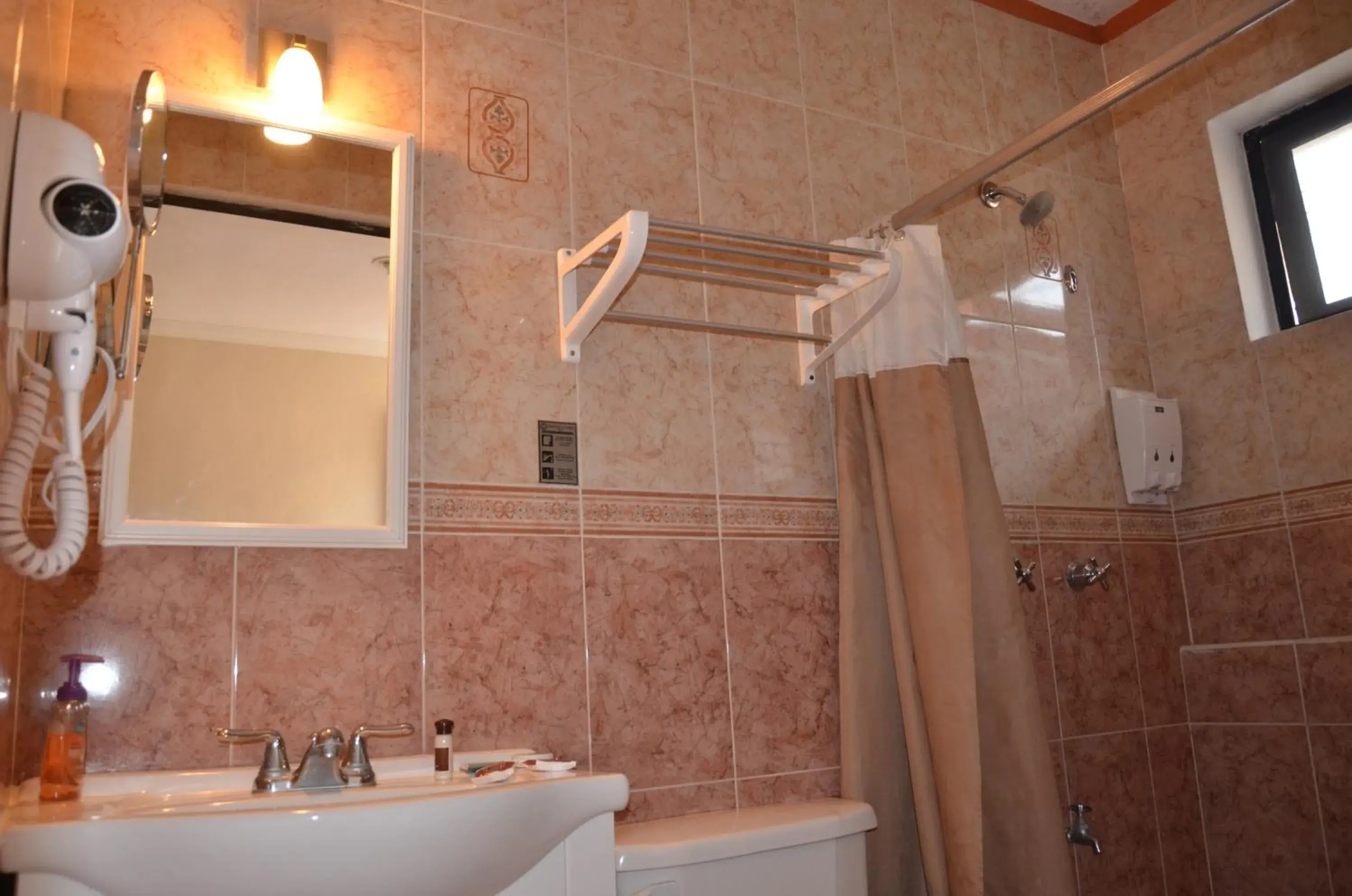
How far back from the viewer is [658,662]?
5.78 feet

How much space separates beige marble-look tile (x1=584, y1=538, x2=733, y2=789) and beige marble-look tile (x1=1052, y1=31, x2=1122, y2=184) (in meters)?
1.58

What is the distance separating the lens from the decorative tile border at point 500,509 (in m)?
1.63

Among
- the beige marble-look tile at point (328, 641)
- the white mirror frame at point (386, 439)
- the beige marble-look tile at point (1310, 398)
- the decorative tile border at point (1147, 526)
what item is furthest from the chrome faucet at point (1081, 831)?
the white mirror frame at point (386, 439)

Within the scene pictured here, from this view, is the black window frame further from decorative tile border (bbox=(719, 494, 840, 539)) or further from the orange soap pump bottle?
the orange soap pump bottle

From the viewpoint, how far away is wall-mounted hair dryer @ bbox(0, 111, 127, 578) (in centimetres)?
91

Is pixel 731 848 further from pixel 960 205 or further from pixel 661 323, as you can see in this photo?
pixel 960 205

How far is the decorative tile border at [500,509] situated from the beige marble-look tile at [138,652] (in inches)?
12.5

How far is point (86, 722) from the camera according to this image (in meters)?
1.31

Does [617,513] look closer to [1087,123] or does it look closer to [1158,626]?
[1158,626]

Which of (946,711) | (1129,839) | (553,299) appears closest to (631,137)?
(553,299)

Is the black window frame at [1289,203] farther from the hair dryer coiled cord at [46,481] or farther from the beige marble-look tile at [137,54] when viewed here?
the hair dryer coiled cord at [46,481]

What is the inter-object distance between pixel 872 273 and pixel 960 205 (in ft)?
1.97

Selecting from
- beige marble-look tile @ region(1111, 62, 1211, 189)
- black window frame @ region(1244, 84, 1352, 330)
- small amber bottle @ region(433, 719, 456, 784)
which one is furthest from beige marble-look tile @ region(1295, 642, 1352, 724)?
small amber bottle @ region(433, 719, 456, 784)

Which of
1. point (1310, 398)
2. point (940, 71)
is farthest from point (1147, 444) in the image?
point (940, 71)
